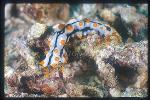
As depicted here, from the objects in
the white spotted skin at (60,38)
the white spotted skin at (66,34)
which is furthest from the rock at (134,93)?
the white spotted skin at (60,38)

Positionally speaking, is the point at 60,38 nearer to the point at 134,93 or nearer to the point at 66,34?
the point at 66,34

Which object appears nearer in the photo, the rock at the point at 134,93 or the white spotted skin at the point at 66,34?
the rock at the point at 134,93

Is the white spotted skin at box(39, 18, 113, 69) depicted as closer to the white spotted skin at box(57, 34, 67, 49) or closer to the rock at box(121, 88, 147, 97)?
the white spotted skin at box(57, 34, 67, 49)

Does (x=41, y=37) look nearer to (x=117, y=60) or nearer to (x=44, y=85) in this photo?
(x=44, y=85)

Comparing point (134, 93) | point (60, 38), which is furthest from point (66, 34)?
point (134, 93)

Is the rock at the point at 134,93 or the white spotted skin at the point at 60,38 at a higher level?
the white spotted skin at the point at 60,38

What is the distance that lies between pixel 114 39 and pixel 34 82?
3.60 feet

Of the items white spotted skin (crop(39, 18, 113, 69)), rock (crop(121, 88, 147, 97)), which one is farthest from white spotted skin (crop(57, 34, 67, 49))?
rock (crop(121, 88, 147, 97))

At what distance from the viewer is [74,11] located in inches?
186

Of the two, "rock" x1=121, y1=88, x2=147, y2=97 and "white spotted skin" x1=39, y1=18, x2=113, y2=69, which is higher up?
"white spotted skin" x1=39, y1=18, x2=113, y2=69

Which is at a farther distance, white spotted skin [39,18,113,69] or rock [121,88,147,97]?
white spotted skin [39,18,113,69]

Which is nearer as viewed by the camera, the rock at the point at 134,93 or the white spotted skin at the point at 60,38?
Answer: the rock at the point at 134,93

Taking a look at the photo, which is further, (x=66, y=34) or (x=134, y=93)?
(x=66, y=34)

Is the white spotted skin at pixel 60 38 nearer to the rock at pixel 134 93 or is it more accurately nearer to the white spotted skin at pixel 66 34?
the white spotted skin at pixel 66 34
